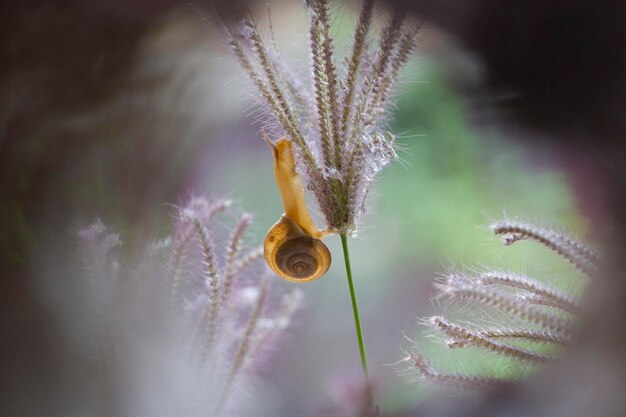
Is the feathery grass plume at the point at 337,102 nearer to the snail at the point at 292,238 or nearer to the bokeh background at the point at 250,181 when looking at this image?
the snail at the point at 292,238

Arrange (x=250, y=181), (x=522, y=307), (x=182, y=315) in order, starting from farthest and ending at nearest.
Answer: (x=250, y=181) < (x=182, y=315) < (x=522, y=307)

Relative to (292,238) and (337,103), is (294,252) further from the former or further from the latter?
(337,103)

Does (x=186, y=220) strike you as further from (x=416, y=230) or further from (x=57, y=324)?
(x=416, y=230)

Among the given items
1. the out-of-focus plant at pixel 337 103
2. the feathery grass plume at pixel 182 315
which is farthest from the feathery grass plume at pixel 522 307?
the feathery grass plume at pixel 182 315

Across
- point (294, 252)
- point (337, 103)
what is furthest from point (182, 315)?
point (337, 103)

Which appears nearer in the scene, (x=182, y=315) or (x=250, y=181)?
(x=182, y=315)

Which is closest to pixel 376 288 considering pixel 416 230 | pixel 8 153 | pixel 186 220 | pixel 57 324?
pixel 416 230

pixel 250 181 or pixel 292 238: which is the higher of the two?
pixel 250 181

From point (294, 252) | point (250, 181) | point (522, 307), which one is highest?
point (250, 181)
